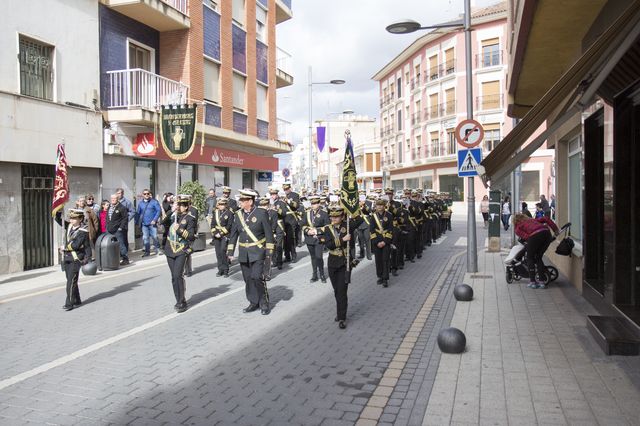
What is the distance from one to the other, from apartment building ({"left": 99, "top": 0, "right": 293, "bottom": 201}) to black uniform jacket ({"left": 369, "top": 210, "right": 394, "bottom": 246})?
856 cm

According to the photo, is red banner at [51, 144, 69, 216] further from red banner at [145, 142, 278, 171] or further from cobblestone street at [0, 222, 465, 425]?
red banner at [145, 142, 278, 171]

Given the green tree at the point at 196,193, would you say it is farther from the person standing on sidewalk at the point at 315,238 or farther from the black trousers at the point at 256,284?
the black trousers at the point at 256,284

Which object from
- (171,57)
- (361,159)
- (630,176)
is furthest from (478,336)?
(361,159)

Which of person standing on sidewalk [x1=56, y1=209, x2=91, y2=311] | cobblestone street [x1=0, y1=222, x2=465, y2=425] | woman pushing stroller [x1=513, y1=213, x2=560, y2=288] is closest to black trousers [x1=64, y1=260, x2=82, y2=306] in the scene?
person standing on sidewalk [x1=56, y1=209, x2=91, y2=311]

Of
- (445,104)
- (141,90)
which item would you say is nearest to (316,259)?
(141,90)

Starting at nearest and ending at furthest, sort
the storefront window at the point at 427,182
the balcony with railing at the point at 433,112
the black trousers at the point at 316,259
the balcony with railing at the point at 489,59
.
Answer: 1. the black trousers at the point at 316,259
2. the balcony with railing at the point at 489,59
3. the balcony with railing at the point at 433,112
4. the storefront window at the point at 427,182

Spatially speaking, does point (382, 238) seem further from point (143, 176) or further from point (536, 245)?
point (143, 176)

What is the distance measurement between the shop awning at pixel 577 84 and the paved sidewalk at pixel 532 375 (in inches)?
91.0

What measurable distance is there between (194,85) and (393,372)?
54.2 feet

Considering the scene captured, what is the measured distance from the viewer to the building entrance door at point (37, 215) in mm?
12695

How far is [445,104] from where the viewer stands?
46594mm

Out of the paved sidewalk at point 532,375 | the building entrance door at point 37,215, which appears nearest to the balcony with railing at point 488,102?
the building entrance door at point 37,215

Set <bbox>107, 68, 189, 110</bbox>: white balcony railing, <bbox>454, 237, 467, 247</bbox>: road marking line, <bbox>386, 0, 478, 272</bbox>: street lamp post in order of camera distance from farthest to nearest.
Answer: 1. <bbox>454, 237, 467, 247</bbox>: road marking line
2. <bbox>107, 68, 189, 110</bbox>: white balcony railing
3. <bbox>386, 0, 478, 272</bbox>: street lamp post

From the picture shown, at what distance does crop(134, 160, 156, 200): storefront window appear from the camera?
17281 mm
